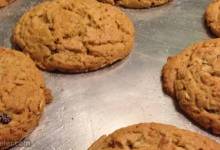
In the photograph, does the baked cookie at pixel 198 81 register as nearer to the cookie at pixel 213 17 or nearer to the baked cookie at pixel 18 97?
the cookie at pixel 213 17

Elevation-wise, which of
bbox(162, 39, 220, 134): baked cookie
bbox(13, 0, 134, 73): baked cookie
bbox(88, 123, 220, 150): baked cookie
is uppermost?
bbox(13, 0, 134, 73): baked cookie

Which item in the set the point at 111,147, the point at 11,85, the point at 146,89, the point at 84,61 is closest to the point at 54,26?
the point at 84,61

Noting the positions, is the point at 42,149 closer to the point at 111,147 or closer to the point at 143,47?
the point at 111,147

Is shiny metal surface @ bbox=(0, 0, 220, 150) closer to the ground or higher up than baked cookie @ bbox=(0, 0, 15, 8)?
closer to the ground

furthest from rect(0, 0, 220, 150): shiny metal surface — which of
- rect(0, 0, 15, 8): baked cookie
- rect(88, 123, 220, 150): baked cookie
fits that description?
rect(88, 123, 220, 150): baked cookie

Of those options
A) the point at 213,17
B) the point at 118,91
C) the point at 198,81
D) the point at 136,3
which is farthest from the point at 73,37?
the point at 213,17

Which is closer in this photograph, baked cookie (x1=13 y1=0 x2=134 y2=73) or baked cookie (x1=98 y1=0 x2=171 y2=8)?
baked cookie (x1=13 y1=0 x2=134 y2=73)

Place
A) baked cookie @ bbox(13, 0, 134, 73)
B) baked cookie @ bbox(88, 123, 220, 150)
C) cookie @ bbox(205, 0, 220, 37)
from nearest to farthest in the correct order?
baked cookie @ bbox(88, 123, 220, 150)
baked cookie @ bbox(13, 0, 134, 73)
cookie @ bbox(205, 0, 220, 37)

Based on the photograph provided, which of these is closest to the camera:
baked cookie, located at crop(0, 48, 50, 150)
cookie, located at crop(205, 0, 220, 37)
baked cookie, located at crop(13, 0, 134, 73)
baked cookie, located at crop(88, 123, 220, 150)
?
baked cookie, located at crop(88, 123, 220, 150)

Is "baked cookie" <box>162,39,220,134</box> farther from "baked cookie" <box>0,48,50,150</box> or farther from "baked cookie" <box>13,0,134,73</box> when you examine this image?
"baked cookie" <box>0,48,50,150</box>
